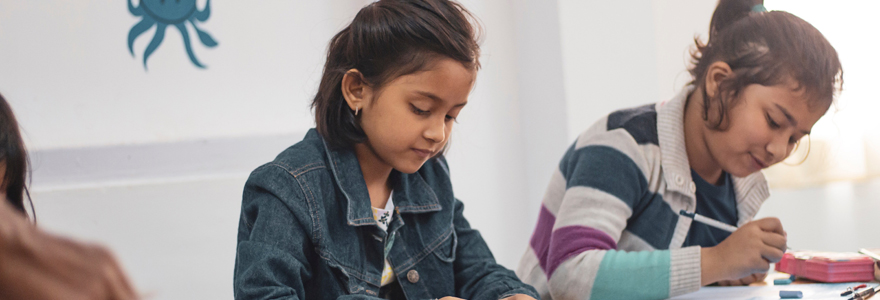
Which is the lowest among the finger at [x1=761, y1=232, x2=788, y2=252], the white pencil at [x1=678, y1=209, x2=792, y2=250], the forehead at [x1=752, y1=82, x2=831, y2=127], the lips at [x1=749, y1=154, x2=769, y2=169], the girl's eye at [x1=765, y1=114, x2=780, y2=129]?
the white pencil at [x1=678, y1=209, x2=792, y2=250]

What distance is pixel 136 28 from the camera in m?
1.47

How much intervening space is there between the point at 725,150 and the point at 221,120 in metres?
1.10

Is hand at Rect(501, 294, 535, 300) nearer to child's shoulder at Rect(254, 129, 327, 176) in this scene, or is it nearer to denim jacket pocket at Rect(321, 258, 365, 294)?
denim jacket pocket at Rect(321, 258, 365, 294)

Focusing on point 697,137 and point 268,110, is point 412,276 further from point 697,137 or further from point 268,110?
point 268,110

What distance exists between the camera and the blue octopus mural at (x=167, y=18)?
1.48m

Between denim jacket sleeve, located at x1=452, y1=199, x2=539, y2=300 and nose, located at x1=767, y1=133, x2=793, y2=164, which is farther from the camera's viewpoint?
nose, located at x1=767, y1=133, x2=793, y2=164

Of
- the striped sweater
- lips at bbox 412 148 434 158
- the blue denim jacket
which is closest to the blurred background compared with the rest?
the striped sweater

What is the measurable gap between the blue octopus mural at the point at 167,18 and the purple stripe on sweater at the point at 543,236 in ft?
2.90

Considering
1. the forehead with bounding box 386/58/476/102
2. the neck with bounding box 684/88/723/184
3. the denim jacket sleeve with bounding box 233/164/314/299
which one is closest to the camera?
the denim jacket sleeve with bounding box 233/164/314/299

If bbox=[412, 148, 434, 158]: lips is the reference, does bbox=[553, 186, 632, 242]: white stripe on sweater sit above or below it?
below

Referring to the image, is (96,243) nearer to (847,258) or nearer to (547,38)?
(847,258)

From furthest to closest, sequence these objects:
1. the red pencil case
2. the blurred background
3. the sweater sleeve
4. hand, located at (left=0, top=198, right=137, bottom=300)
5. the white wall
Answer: the white wall, the blurred background, the red pencil case, the sweater sleeve, hand, located at (left=0, top=198, right=137, bottom=300)

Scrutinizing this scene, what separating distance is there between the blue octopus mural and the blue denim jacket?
A: 786 millimetres

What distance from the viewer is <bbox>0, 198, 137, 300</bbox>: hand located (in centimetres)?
18
